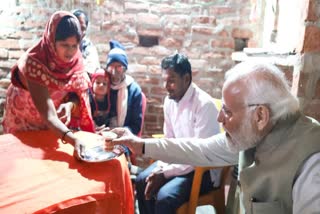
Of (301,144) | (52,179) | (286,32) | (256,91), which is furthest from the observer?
(286,32)

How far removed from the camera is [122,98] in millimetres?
2531

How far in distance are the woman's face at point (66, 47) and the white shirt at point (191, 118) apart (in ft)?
2.44

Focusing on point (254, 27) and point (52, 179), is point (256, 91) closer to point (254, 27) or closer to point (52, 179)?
point (52, 179)

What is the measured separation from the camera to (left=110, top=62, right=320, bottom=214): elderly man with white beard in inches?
39.6

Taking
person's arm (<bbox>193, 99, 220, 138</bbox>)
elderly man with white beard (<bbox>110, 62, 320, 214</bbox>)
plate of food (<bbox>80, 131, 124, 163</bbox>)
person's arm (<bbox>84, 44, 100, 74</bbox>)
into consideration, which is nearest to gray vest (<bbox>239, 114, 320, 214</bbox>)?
elderly man with white beard (<bbox>110, 62, 320, 214</bbox>)

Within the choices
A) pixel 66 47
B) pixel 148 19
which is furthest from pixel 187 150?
pixel 148 19

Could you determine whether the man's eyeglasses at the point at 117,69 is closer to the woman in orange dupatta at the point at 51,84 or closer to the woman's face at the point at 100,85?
the woman's face at the point at 100,85

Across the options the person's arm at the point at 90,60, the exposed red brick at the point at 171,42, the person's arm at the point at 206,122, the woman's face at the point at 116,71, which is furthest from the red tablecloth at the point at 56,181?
the exposed red brick at the point at 171,42

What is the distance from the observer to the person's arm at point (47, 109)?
65.5 inches

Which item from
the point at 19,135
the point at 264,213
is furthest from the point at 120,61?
the point at 264,213

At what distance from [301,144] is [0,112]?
2756 mm

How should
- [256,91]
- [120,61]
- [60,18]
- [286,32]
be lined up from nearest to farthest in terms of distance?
[256,91] < [60,18] < [286,32] < [120,61]

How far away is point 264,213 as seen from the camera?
1.10 meters

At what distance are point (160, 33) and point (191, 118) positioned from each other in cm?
133
